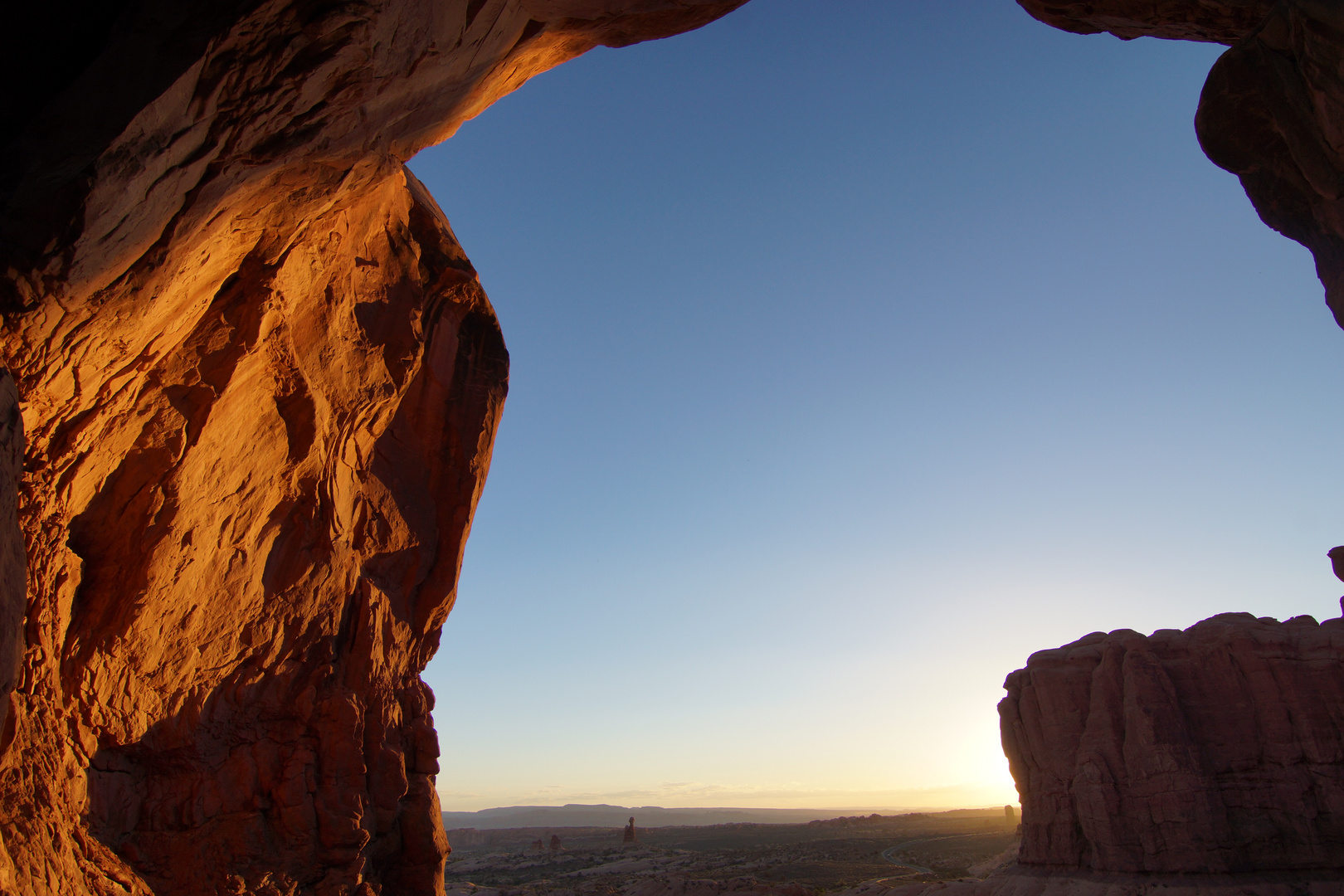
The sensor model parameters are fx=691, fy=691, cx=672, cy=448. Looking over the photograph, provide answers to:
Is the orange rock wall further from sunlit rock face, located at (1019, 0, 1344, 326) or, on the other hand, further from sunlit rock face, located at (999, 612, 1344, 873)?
sunlit rock face, located at (1019, 0, 1344, 326)

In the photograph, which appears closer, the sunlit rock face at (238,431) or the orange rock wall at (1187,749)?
the sunlit rock face at (238,431)

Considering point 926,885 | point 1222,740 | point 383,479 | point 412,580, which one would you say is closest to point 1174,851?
point 1222,740

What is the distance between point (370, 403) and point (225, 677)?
19.7 feet

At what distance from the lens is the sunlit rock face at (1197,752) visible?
28594 mm

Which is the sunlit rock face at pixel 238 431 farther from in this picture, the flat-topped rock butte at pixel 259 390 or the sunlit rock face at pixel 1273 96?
the sunlit rock face at pixel 1273 96

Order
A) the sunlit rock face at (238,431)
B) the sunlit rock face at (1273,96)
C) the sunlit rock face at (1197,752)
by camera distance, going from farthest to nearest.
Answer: the sunlit rock face at (1197,752), the sunlit rock face at (1273,96), the sunlit rock face at (238,431)

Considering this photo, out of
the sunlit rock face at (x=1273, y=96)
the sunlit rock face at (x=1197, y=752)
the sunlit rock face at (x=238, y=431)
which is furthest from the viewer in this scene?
the sunlit rock face at (x=1197, y=752)

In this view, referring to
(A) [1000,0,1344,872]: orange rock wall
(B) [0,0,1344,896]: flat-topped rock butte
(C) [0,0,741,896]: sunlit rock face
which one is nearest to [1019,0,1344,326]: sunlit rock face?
(B) [0,0,1344,896]: flat-topped rock butte

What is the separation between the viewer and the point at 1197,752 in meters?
30.6

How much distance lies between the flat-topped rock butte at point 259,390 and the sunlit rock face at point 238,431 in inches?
1.8

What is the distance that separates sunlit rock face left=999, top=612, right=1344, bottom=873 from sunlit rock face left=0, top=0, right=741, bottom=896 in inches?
1206

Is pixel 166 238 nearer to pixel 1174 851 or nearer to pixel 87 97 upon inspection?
pixel 87 97

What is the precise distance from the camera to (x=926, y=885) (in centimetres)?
3466

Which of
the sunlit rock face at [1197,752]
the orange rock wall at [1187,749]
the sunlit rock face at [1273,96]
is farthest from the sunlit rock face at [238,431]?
the orange rock wall at [1187,749]
